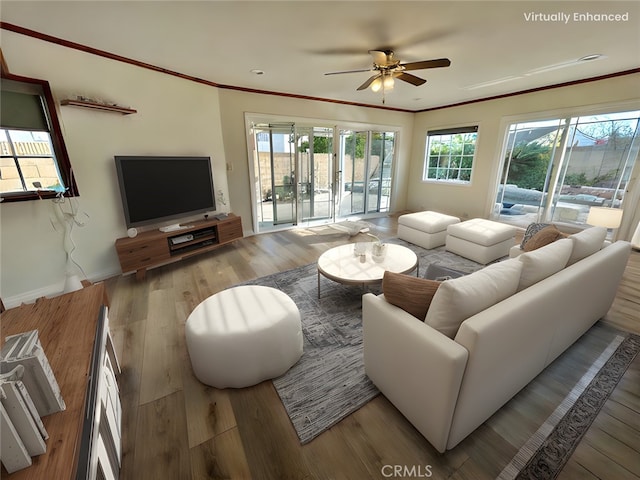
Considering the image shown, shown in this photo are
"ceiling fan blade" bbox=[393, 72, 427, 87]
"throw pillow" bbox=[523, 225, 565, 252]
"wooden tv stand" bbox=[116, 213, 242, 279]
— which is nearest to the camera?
"throw pillow" bbox=[523, 225, 565, 252]

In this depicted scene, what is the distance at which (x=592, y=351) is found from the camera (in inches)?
74.5

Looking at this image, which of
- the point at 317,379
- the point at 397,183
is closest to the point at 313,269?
the point at 317,379

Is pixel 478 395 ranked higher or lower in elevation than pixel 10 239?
lower

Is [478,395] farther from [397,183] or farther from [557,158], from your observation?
[397,183]

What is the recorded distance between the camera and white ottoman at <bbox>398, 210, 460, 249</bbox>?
3881 mm

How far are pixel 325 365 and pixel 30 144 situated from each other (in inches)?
130

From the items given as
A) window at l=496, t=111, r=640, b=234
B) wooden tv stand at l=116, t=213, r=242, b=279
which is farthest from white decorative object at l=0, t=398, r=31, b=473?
window at l=496, t=111, r=640, b=234

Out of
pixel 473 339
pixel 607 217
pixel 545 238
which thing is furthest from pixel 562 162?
pixel 473 339

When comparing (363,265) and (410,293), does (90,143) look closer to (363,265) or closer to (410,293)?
(363,265)

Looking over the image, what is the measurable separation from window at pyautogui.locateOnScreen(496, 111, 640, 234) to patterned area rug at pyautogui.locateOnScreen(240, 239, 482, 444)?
385cm

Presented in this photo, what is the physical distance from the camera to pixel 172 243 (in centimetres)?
330

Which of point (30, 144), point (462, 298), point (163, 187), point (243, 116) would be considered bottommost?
point (462, 298)

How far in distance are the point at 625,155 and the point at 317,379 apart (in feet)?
16.8

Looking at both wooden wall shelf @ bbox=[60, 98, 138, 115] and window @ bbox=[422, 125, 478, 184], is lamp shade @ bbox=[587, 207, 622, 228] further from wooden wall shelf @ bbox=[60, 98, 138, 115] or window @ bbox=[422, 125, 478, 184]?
wooden wall shelf @ bbox=[60, 98, 138, 115]
